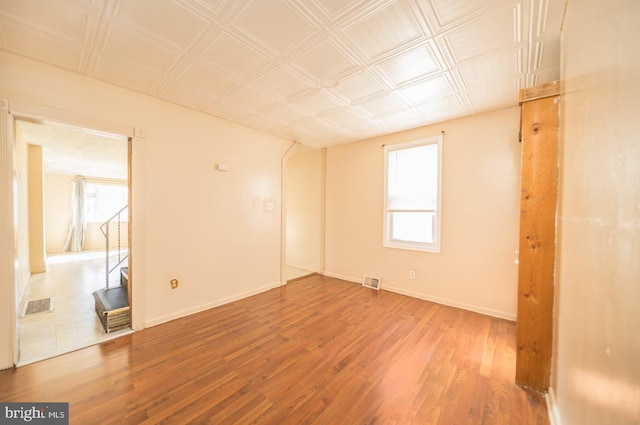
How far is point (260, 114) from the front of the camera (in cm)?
320

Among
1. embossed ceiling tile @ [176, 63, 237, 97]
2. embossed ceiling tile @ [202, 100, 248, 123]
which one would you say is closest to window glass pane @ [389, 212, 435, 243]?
embossed ceiling tile @ [202, 100, 248, 123]

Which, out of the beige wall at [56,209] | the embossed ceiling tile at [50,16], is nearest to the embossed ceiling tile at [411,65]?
the embossed ceiling tile at [50,16]

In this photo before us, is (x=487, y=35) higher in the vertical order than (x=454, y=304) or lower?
higher

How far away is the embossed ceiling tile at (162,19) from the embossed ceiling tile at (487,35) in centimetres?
192

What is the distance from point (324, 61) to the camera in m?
2.04

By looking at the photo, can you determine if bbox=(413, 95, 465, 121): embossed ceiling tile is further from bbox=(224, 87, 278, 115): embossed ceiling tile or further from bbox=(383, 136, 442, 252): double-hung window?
bbox=(224, 87, 278, 115): embossed ceiling tile

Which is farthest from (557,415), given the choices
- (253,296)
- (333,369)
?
(253,296)

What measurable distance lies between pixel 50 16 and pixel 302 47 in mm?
1769

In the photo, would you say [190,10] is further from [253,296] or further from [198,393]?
[253,296]

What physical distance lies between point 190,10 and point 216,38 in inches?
10.1

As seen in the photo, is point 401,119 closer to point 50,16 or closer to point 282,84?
point 282,84

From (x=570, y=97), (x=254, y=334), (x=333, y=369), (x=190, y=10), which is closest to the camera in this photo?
(x=570, y=97)

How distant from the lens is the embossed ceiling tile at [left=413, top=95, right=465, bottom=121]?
275 centimetres

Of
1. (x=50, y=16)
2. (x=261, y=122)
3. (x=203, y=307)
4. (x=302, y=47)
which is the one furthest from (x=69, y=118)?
(x=203, y=307)
